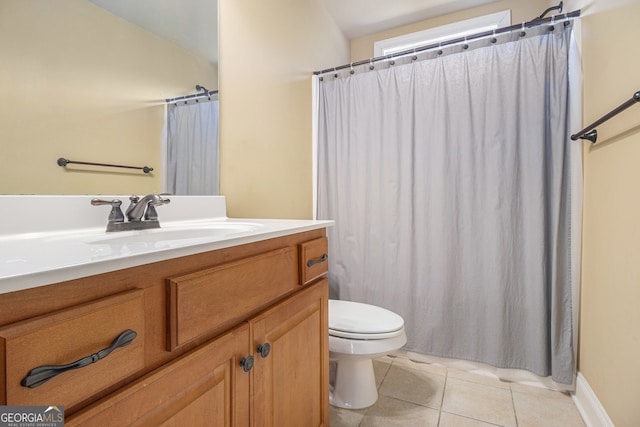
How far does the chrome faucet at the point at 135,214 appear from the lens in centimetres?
87

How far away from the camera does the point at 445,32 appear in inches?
89.4

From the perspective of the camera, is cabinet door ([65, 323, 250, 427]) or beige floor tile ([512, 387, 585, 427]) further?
beige floor tile ([512, 387, 585, 427])

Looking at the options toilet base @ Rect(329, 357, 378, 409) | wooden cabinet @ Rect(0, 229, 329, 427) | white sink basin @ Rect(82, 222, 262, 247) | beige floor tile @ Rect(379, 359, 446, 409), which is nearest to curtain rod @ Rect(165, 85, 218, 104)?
white sink basin @ Rect(82, 222, 262, 247)

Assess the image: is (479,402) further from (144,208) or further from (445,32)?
(445,32)

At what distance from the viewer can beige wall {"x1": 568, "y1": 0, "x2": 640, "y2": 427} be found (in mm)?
1007

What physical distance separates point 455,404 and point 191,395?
4.49ft

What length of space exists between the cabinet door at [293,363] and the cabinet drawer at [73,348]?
1.00 ft

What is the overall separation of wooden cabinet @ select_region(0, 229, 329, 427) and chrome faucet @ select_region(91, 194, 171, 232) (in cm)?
41

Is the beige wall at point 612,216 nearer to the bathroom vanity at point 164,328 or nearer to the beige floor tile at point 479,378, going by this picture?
the beige floor tile at point 479,378

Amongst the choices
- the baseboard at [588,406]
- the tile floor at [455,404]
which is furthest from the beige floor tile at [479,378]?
the baseboard at [588,406]

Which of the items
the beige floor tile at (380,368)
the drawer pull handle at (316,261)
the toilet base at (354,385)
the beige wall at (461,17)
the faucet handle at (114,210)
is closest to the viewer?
the faucet handle at (114,210)

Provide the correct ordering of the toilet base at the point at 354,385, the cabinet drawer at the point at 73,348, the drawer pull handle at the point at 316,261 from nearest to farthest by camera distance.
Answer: the cabinet drawer at the point at 73,348 → the drawer pull handle at the point at 316,261 → the toilet base at the point at 354,385

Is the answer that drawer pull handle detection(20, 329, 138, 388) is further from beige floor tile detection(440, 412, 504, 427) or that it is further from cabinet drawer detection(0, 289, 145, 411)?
beige floor tile detection(440, 412, 504, 427)

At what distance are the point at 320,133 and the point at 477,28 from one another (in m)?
1.41
